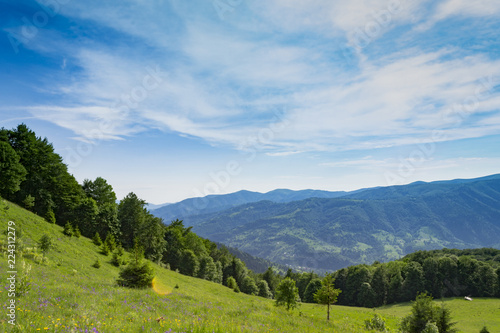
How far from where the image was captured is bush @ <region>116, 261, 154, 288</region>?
22.9 metres

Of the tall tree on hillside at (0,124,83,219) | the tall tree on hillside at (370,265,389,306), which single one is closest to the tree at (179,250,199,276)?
the tall tree on hillside at (0,124,83,219)

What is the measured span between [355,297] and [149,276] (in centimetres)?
10327

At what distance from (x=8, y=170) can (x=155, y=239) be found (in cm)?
3613

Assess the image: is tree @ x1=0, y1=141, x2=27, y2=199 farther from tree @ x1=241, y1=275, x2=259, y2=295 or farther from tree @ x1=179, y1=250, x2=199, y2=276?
tree @ x1=241, y1=275, x2=259, y2=295

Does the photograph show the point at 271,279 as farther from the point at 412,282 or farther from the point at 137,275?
the point at 137,275

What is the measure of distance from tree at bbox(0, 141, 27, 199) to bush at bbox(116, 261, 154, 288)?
1418 inches

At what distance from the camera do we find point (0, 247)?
25.0 meters

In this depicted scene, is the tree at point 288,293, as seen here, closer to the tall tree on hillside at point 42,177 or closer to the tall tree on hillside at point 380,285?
the tall tree on hillside at point 42,177

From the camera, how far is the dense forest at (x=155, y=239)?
49.0 m

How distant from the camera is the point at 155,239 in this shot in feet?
222

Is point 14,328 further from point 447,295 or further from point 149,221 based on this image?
point 447,295

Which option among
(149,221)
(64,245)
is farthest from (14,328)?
(149,221)

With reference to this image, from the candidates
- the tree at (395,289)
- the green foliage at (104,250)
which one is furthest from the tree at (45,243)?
the tree at (395,289)

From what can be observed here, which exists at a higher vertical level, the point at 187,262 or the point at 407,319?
the point at 407,319
